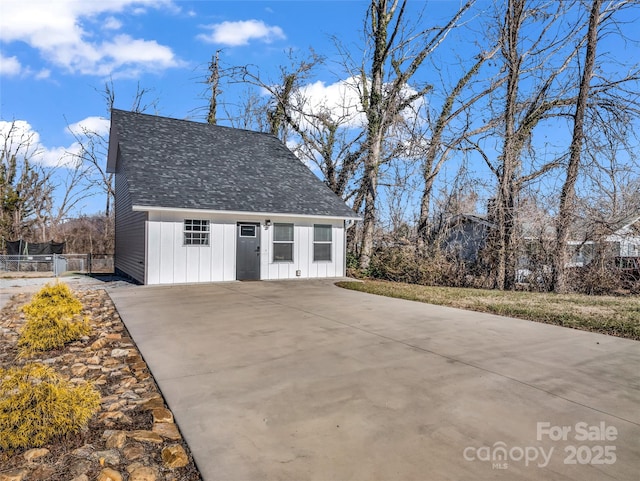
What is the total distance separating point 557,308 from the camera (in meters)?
7.94

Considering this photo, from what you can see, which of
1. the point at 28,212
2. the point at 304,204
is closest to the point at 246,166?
the point at 304,204

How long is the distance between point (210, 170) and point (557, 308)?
1096 cm

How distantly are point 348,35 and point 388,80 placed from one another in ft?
9.45

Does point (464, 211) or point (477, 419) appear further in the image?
point (464, 211)

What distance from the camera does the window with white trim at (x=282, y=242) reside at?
13102mm

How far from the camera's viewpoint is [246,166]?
14.8 m

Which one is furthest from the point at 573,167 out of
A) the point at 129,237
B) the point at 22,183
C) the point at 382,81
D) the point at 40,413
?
the point at 22,183

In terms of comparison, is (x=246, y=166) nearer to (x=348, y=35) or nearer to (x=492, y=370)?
(x=348, y=35)

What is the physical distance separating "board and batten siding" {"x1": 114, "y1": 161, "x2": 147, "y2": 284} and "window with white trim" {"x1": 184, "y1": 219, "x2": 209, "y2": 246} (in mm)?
1181

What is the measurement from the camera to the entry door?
12.5 metres

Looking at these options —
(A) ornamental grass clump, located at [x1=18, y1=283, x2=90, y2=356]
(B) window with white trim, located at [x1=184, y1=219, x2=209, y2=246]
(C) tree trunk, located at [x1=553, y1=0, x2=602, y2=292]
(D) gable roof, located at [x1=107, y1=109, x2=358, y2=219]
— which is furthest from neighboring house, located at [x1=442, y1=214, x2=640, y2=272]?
(A) ornamental grass clump, located at [x1=18, y1=283, x2=90, y2=356]

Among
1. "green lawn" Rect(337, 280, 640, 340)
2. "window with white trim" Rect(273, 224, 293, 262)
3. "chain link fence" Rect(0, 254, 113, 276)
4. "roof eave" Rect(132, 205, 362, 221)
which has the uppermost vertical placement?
"roof eave" Rect(132, 205, 362, 221)

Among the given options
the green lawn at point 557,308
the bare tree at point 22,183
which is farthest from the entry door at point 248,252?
the bare tree at point 22,183

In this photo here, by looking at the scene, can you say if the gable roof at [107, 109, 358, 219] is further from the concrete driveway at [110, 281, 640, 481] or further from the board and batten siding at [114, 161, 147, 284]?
the concrete driveway at [110, 281, 640, 481]
